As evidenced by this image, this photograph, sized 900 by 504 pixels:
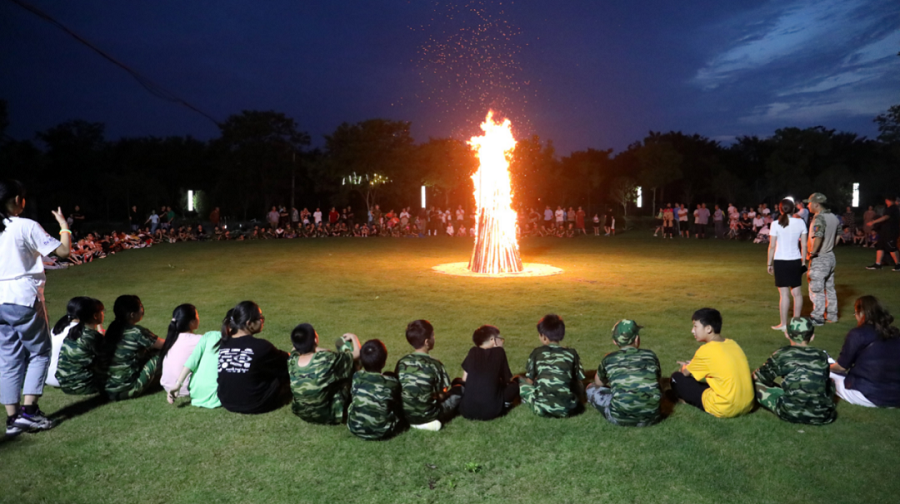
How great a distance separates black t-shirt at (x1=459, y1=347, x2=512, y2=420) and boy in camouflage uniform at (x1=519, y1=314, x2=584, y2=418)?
31cm

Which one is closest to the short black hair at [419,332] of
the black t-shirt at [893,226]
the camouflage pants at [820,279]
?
the camouflage pants at [820,279]

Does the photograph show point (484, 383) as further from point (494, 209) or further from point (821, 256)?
point (494, 209)

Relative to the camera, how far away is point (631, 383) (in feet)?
17.9

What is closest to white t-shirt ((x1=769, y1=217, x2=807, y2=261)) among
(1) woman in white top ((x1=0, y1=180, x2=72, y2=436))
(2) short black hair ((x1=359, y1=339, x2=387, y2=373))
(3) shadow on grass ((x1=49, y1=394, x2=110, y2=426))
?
(2) short black hair ((x1=359, y1=339, x2=387, y2=373))

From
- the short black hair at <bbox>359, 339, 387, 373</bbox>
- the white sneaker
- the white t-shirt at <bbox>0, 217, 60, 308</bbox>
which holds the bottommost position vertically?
the white sneaker

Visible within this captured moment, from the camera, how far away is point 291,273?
17.2 m

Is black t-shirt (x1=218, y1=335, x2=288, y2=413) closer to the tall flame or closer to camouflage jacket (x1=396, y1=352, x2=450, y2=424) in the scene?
camouflage jacket (x1=396, y1=352, x2=450, y2=424)

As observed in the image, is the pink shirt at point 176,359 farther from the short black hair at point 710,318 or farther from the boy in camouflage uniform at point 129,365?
the short black hair at point 710,318

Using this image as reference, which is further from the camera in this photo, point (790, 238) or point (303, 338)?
point (790, 238)

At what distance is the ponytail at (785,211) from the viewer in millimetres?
9172

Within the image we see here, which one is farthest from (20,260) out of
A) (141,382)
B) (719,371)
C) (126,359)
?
(719,371)

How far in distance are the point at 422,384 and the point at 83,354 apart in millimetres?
Result: 3567

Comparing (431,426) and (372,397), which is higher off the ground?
(372,397)

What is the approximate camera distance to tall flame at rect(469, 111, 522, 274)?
1703 cm
